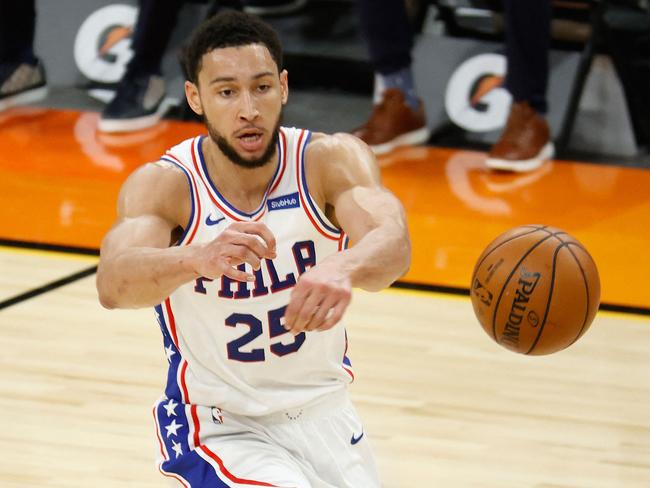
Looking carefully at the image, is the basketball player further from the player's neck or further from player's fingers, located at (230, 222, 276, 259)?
player's fingers, located at (230, 222, 276, 259)

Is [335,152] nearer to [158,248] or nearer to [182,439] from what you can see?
[158,248]

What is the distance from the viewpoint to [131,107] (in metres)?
7.73

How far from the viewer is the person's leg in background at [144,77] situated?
752 cm

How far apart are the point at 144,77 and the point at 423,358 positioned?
3.42 metres

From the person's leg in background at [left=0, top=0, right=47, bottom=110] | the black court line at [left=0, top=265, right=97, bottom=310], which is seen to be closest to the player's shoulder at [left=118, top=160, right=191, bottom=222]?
the black court line at [left=0, top=265, right=97, bottom=310]

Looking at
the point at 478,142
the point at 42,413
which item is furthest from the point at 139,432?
the point at 478,142

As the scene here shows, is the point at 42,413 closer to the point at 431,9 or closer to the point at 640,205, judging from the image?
the point at 640,205

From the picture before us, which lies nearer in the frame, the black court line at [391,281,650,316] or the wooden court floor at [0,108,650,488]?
the wooden court floor at [0,108,650,488]

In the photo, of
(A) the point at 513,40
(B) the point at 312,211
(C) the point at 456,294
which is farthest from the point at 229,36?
(A) the point at 513,40

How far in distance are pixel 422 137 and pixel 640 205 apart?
1450mm

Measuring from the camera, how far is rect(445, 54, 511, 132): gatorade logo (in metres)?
7.63

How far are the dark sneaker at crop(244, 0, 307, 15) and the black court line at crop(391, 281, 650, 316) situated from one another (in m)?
3.40

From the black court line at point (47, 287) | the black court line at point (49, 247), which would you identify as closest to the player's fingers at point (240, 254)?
the black court line at point (47, 287)

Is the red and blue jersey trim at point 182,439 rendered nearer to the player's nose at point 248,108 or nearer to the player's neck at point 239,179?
the player's neck at point 239,179
